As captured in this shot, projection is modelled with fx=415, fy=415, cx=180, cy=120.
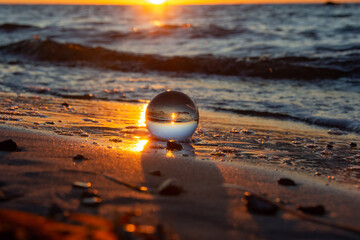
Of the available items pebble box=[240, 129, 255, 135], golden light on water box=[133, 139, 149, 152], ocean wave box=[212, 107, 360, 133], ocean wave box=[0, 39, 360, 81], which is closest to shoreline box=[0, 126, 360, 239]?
golden light on water box=[133, 139, 149, 152]

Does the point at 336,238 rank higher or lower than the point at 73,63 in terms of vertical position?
lower

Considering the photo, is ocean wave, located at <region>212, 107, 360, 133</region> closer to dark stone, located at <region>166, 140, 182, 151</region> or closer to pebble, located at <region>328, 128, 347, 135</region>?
pebble, located at <region>328, 128, 347, 135</region>

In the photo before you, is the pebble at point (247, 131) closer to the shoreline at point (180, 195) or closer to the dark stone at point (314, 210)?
the shoreline at point (180, 195)

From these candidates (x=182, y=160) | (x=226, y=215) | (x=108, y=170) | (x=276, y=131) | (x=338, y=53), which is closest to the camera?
(x=226, y=215)

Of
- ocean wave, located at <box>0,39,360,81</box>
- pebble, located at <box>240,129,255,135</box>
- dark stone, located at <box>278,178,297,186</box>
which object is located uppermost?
ocean wave, located at <box>0,39,360,81</box>

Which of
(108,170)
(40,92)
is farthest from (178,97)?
(40,92)

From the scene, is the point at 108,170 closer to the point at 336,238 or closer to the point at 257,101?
the point at 336,238

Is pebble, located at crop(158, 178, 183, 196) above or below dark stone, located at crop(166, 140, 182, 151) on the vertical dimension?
below
